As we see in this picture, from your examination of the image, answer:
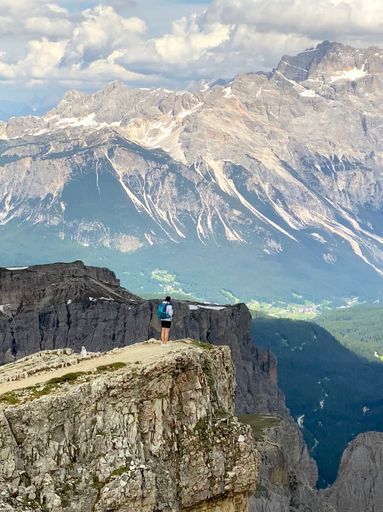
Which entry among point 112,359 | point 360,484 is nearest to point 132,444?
point 112,359

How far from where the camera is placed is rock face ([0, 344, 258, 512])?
37781 mm

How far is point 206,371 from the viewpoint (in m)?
43.1

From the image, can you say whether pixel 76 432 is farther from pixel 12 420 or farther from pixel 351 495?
pixel 351 495

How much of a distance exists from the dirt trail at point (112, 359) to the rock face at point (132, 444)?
1323 mm

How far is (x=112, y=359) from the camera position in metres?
47.3

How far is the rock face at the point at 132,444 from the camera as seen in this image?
37781 mm

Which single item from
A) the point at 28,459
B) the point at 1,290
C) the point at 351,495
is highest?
the point at 1,290

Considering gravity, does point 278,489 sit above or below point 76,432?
below

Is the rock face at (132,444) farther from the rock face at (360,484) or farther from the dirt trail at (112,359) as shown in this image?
the rock face at (360,484)

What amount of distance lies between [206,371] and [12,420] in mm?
8730

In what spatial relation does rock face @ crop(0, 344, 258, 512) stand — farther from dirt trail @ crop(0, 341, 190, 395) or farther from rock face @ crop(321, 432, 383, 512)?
rock face @ crop(321, 432, 383, 512)

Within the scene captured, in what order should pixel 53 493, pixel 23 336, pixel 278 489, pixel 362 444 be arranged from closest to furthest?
1. pixel 53 493
2. pixel 278 489
3. pixel 362 444
4. pixel 23 336

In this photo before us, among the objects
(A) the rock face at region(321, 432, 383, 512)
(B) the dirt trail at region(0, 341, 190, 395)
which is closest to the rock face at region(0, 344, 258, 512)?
(B) the dirt trail at region(0, 341, 190, 395)

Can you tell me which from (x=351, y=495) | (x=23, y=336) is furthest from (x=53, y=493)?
(x=23, y=336)
